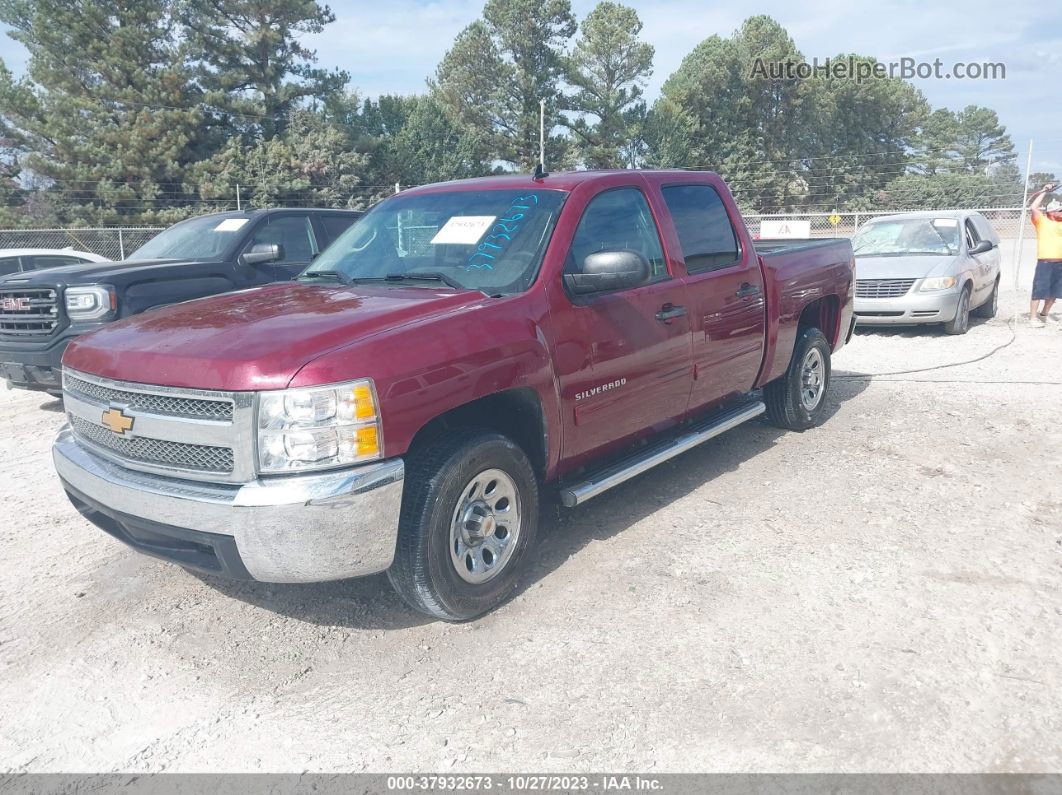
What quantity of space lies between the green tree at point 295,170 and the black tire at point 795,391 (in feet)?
106

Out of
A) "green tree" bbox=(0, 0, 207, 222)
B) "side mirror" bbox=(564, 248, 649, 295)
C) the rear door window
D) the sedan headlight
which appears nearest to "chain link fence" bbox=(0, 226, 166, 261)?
"green tree" bbox=(0, 0, 207, 222)

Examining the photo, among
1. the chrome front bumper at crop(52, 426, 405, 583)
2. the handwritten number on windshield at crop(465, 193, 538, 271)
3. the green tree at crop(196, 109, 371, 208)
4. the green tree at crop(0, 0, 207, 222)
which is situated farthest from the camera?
the green tree at crop(196, 109, 371, 208)

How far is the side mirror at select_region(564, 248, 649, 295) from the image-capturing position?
12.4 feet

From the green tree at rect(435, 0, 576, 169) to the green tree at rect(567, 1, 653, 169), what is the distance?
1.37 m

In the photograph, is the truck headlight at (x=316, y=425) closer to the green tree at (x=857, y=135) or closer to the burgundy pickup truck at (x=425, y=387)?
the burgundy pickup truck at (x=425, y=387)

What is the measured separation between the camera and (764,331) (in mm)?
5516

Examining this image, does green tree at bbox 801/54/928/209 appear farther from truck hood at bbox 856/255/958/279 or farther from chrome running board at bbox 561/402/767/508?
chrome running board at bbox 561/402/767/508

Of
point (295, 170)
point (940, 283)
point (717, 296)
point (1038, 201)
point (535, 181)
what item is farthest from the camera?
point (295, 170)

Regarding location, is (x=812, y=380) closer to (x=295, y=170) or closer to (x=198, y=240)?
(x=198, y=240)

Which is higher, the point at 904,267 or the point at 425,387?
the point at 904,267

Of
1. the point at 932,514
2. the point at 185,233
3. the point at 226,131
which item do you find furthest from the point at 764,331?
the point at 226,131

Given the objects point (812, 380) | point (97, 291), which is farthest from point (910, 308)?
point (97, 291)

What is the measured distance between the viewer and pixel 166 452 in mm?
3227

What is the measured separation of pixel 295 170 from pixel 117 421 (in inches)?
1397
